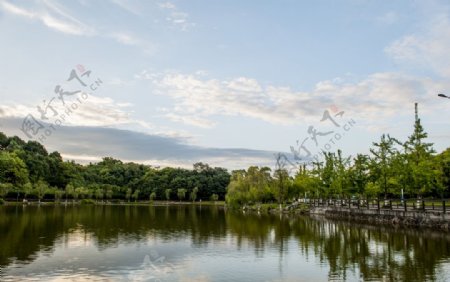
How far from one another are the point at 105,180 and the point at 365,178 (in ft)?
347

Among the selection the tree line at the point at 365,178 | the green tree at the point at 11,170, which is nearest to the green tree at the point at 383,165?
the tree line at the point at 365,178

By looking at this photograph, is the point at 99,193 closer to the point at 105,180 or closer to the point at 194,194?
the point at 105,180

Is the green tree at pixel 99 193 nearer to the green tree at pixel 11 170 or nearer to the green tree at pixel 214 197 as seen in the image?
the green tree at pixel 214 197

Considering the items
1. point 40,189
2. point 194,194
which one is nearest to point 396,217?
point 40,189

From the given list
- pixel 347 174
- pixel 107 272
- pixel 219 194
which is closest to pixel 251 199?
pixel 347 174

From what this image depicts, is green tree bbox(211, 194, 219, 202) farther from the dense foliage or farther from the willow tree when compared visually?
the willow tree

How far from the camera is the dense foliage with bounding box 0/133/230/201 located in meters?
116

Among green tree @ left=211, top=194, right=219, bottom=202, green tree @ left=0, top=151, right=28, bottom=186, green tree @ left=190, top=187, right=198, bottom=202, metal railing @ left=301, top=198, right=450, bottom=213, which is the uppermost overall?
green tree @ left=0, top=151, right=28, bottom=186

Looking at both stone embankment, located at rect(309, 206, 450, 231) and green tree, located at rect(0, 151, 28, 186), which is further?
green tree, located at rect(0, 151, 28, 186)

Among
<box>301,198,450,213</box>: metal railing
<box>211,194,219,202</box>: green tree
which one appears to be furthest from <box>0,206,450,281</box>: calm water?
<box>211,194,219,202</box>: green tree

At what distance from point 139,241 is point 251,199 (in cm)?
6238

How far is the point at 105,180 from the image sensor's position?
14600 cm

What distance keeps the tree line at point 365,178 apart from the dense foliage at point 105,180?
137ft

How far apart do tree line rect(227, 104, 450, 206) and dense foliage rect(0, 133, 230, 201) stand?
4167 cm
